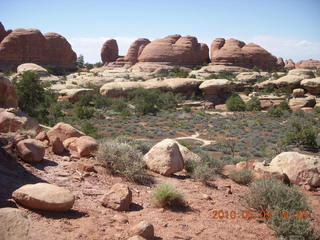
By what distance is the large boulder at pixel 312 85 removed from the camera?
30.4 m

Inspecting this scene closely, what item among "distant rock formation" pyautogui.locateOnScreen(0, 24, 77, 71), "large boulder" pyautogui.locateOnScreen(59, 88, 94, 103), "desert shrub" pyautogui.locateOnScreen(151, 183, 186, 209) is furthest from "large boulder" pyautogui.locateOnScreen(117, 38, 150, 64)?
"desert shrub" pyautogui.locateOnScreen(151, 183, 186, 209)

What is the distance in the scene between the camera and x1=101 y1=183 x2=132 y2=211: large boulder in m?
4.21

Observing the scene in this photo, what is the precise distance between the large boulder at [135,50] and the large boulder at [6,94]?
5250 centimetres

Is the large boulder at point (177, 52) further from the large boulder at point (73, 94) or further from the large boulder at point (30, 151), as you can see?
the large boulder at point (30, 151)

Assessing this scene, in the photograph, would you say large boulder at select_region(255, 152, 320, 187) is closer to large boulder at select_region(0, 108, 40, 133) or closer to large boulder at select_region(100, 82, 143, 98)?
large boulder at select_region(0, 108, 40, 133)

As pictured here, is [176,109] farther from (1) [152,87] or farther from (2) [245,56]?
(2) [245,56]

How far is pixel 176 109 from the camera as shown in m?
28.5

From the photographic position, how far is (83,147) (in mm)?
6402

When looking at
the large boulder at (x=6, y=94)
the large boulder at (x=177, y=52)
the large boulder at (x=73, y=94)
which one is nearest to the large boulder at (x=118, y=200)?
the large boulder at (x=6, y=94)

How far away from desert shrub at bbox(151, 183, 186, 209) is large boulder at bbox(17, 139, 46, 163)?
7.52ft

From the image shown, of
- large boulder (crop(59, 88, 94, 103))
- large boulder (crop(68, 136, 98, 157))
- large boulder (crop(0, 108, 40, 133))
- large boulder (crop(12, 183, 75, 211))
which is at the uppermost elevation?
large boulder (crop(0, 108, 40, 133))

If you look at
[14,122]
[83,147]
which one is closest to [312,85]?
[83,147]

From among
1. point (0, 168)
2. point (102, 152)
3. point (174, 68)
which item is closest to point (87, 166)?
point (102, 152)

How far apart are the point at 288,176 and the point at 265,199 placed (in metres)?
2.43
